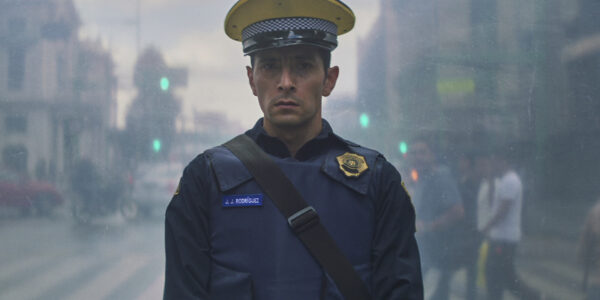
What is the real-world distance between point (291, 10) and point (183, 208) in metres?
0.73

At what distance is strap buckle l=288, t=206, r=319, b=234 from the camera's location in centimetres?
137

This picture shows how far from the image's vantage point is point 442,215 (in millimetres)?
2158

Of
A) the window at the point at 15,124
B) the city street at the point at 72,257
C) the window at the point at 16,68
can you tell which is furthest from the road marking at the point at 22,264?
the window at the point at 16,68

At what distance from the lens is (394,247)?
4.58ft

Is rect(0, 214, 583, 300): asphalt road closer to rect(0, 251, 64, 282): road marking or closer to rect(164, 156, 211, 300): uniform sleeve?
rect(0, 251, 64, 282): road marking

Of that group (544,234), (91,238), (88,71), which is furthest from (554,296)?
(88,71)

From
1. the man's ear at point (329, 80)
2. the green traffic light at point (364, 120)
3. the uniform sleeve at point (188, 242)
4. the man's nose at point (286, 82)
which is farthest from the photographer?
the green traffic light at point (364, 120)

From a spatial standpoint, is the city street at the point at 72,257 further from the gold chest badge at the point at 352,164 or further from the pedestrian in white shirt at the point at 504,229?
the pedestrian in white shirt at the point at 504,229

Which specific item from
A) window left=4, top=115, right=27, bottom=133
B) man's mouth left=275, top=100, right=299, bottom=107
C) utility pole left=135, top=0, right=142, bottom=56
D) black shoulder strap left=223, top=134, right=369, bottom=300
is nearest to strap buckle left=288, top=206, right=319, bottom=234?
black shoulder strap left=223, top=134, right=369, bottom=300

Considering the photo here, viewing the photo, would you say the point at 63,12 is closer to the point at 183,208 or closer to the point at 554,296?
the point at 183,208

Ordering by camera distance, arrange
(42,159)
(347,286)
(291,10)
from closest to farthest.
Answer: (347,286)
(291,10)
(42,159)

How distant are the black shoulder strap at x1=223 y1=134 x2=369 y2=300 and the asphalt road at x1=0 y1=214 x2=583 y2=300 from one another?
3.03 feet

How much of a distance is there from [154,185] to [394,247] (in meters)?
1.23

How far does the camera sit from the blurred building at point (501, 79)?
7.11 feet
